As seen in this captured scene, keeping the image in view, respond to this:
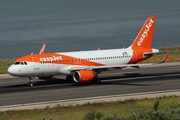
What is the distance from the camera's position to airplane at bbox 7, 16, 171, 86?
38688 millimetres

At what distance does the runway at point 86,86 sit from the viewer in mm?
32844

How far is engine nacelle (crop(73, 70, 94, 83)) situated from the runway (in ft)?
2.99

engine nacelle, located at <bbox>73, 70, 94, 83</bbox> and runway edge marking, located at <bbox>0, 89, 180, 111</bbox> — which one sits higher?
engine nacelle, located at <bbox>73, 70, 94, 83</bbox>

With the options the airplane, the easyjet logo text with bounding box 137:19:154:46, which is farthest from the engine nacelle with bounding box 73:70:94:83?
the easyjet logo text with bounding box 137:19:154:46

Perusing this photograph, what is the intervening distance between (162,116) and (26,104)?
15449 mm

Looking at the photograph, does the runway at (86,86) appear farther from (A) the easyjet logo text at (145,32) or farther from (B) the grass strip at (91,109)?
(A) the easyjet logo text at (145,32)

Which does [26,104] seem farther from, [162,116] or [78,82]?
[162,116]

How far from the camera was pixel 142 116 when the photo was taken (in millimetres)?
18812

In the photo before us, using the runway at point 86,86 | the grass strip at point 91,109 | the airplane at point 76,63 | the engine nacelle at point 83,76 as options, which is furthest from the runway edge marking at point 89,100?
the airplane at point 76,63

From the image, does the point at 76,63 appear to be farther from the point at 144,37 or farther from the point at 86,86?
the point at 144,37

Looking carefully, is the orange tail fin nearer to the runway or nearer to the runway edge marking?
the runway

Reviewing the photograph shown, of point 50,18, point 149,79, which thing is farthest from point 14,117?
point 50,18

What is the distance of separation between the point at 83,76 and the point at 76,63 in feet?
12.7

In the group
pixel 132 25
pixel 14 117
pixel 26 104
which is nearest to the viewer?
pixel 14 117
